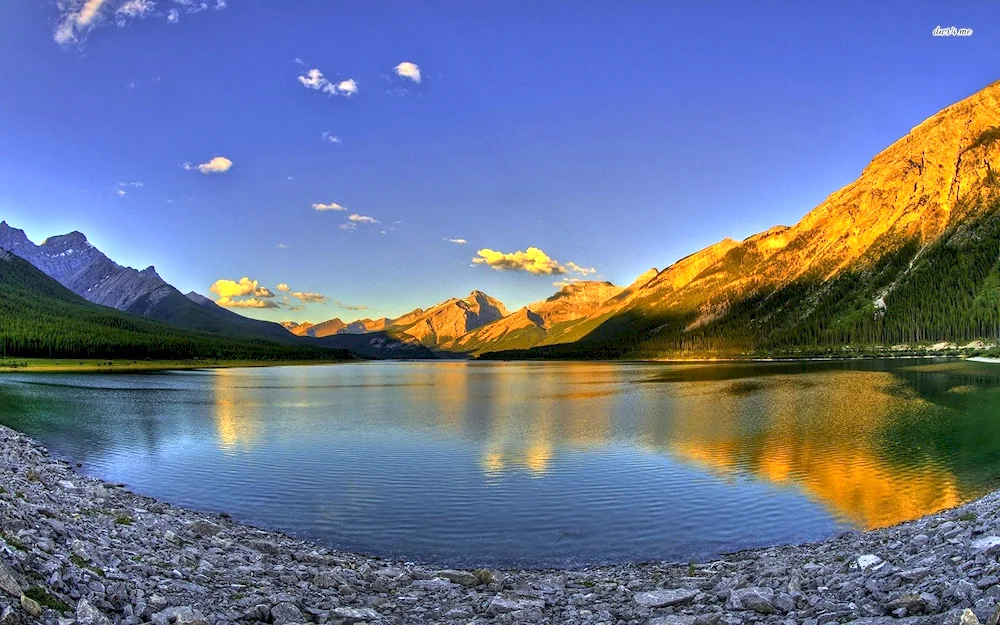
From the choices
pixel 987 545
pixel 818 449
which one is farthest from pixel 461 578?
pixel 818 449

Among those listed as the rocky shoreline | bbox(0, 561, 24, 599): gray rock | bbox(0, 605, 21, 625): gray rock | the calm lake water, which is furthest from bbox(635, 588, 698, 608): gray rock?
bbox(0, 561, 24, 599): gray rock

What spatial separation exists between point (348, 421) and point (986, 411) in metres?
65.8

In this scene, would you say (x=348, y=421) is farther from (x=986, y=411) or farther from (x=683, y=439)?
(x=986, y=411)

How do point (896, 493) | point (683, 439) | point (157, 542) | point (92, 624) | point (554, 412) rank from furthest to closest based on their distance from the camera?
1. point (554, 412)
2. point (683, 439)
3. point (896, 493)
4. point (157, 542)
5. point (92, 624)

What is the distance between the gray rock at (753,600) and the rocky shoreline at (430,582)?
0.09 ft

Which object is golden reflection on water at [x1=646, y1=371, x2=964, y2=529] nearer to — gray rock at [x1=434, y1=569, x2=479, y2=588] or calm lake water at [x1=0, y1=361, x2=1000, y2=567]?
calm lake water at [x1=0, y1=361, x2=1000, y2=567]

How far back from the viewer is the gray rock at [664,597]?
13906 millimetres

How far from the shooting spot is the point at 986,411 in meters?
57.7

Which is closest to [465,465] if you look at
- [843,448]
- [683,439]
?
[683,439]

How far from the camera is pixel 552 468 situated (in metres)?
37.8

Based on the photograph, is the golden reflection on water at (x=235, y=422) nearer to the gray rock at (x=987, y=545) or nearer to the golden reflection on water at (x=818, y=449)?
the golden reflection on water at (x=818, y=449)

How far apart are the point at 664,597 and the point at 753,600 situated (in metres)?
2.36

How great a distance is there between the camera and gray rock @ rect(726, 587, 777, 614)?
40.4ft

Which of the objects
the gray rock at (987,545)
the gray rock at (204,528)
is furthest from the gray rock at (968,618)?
the gray rock at (204,528)
